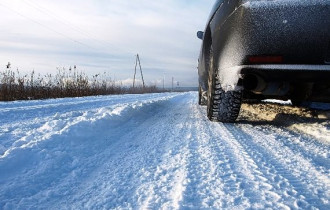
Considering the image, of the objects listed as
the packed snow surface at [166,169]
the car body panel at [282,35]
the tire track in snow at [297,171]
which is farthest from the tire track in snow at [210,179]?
the car body panel at [282,35]

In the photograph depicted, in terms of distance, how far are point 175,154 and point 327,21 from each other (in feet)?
5.37

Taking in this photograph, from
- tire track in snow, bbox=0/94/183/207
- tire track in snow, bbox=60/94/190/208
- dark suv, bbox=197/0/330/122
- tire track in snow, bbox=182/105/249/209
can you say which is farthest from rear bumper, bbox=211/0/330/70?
tire track in snow, bbox=0/94/183/207

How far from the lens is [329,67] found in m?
2.63

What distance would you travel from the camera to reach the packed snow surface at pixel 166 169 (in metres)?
1.51

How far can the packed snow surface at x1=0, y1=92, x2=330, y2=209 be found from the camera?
1506 millimetres

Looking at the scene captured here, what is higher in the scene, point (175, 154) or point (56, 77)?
point (56, 77)

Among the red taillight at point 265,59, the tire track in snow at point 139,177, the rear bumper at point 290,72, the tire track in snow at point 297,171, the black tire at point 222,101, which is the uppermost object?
the red taillight at point 265,59

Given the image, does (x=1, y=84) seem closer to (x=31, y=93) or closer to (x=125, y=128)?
(x=31, y=93)

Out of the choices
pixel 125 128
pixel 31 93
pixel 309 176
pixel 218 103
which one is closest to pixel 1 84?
pixel 31 93

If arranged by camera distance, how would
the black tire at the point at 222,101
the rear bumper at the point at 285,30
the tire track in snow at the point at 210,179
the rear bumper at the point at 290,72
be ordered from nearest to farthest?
the tire track in snow at the point at 210,179, the rear bumper at the point at 285,30, the rear bumper at the point at 290,72, the black tire at the point at 222,101

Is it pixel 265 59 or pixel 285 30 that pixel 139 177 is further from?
pixel 285 30

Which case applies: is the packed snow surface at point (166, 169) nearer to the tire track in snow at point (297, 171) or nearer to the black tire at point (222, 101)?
the tire track in snow at point (297, 171)

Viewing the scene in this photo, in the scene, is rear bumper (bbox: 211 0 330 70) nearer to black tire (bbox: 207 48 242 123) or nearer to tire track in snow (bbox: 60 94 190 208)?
black tire (bbox: 207 48 242 123)

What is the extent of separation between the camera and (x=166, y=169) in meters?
2.01
